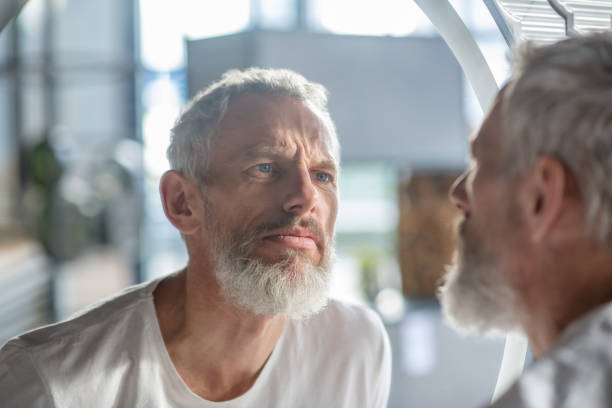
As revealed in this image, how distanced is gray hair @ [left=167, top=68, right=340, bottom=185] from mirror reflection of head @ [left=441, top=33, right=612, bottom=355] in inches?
29.5

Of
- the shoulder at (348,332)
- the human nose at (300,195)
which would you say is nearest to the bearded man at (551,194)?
the human nose at (300,195)

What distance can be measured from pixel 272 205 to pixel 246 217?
74 millimetres

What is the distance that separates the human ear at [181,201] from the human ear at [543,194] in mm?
933

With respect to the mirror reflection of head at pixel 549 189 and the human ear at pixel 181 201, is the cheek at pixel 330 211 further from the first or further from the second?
the mirror reflection of head at pixel 549 189

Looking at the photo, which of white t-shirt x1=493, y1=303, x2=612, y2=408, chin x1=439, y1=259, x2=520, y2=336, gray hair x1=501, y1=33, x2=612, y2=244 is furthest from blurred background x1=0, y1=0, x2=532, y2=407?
white t-shirt x1=493, y1=303, x2=612, y2=408

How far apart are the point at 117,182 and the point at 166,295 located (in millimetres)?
5178

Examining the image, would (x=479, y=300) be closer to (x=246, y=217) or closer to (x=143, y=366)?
(x=246, y=217)

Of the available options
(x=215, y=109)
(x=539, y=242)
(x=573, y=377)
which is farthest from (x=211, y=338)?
(x=573, y=377)

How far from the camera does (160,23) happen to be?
6.89 m

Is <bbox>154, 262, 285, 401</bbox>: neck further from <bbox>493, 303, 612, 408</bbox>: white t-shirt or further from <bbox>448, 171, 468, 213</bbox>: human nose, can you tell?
<bbox>493, 303, 612, 408</bbox>: white t-shirt

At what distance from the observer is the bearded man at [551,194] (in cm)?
99

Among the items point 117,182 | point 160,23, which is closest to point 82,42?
point 160,23

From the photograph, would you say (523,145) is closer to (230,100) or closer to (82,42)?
(230,100)

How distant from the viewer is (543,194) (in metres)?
1.02
